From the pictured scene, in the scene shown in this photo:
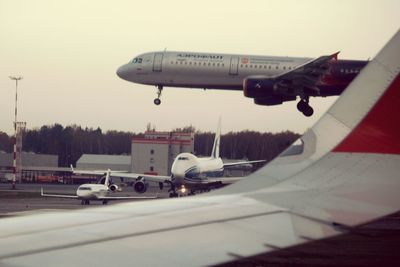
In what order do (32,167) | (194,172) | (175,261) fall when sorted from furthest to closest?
(32,167), (194,172), (175,261)

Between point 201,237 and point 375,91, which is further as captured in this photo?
point 375,91

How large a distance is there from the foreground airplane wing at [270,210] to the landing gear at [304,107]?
124 feet

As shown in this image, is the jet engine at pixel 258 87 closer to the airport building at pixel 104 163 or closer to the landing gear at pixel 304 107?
the landing gear at pixel 304 107

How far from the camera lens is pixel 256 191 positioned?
4473 millimetres

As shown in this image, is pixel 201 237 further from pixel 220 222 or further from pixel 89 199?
pixel 89 199

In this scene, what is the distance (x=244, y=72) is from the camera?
4425 centimetres

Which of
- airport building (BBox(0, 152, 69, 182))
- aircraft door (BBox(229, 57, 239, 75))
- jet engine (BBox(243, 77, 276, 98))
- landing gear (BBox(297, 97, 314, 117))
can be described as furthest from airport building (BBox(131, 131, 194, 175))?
jet engine (BBox(243, 77, 276, 98))

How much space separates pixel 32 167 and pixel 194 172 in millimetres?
66013

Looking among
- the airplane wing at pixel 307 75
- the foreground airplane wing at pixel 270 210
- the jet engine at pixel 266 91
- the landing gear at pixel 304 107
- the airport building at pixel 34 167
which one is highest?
the airplane wing at pixel 307 75

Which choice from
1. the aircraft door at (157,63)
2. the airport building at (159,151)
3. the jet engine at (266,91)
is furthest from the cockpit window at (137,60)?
the airport building at (159,151)

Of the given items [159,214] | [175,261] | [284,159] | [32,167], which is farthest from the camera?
[32,167]

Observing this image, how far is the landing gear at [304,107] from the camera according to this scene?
42281mm

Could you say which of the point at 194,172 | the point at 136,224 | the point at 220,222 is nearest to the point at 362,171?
the point at 220,222

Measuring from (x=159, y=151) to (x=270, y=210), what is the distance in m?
72.5
